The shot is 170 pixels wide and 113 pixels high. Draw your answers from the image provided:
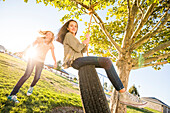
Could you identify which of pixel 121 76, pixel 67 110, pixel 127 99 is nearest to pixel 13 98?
pixel 67 110

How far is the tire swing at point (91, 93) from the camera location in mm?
1588

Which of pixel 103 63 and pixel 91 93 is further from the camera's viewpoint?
pixel 103 63

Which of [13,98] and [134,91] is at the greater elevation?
[13,98]

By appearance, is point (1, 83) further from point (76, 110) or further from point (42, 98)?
point (76, 110)

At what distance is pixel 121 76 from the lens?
374 cm

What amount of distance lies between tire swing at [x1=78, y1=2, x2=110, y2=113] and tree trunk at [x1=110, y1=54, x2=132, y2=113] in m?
2.06

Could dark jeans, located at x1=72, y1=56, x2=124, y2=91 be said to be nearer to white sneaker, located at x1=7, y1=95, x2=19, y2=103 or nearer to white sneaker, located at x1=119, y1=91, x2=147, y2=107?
white sneaker, located at x1=119, y1=91, x2=147, y2=107

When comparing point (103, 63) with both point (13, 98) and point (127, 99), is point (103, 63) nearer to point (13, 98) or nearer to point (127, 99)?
point (127, 99)

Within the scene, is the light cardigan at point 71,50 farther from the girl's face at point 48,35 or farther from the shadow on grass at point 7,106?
the shadow on grass at point 7,106

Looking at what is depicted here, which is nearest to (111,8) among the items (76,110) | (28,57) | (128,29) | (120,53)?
(128,29)

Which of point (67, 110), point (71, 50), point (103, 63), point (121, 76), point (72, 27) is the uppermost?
point (72, 27)

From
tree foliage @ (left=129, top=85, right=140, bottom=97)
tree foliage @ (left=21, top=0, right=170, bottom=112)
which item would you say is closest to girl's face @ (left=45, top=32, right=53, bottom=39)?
tree foliage @ (left=21, top=0, right=170, bottom=112)

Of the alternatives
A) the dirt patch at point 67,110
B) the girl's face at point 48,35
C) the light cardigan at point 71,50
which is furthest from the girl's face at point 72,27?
the dirt patch at point 67,110

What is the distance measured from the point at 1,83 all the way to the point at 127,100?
3.50 m
